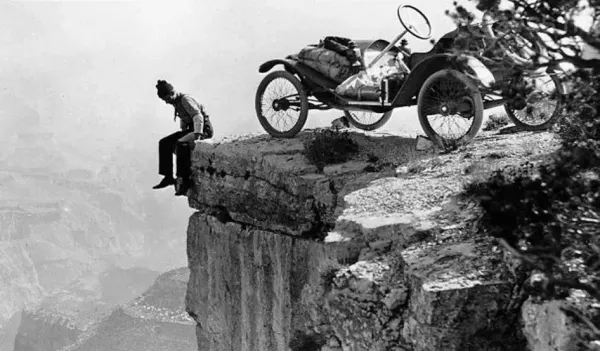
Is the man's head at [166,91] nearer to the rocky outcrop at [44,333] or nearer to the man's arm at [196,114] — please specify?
the man's arm at [196,114]

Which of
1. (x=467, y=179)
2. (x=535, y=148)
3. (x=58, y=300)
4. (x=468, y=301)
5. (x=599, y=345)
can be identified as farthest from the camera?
(x=58, y=300)

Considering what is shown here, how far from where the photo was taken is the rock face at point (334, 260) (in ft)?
28.8

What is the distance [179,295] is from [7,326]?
313 feet

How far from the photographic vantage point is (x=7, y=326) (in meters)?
184

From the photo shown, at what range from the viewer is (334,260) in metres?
11.1

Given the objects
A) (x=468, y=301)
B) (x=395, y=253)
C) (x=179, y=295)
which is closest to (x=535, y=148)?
(x=395, y=253)

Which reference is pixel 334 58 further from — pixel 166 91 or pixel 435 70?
pixel 166 91

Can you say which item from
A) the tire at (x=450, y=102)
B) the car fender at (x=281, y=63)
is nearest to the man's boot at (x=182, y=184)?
the car fender at (x=281, y=63)

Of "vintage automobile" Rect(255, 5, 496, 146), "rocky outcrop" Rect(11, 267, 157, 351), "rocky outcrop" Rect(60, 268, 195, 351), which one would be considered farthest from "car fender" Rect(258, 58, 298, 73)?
"rocky outcrop" Rect(11, 267, 157, 351)

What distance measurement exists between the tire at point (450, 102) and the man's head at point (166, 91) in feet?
18.4

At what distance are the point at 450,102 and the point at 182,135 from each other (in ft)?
22.3

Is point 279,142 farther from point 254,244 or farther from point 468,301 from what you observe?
point 468,301

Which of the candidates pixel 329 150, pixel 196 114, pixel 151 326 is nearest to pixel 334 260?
pixel 329 150

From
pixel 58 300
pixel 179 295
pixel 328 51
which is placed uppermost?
pixel 328 51
